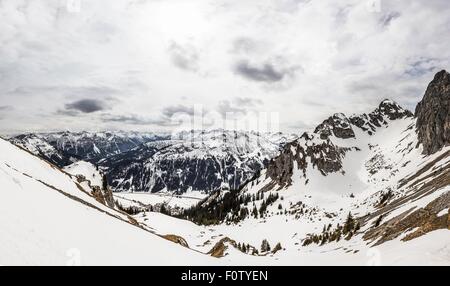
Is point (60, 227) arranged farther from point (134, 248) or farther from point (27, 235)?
point (134, 248)

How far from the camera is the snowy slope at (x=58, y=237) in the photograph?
709 inches

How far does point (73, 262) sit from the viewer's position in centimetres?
1881

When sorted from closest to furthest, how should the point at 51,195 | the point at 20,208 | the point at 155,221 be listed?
the point at 20,208 < the point at 51,195 < the point at 155,221

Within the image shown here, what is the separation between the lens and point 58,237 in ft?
69.3

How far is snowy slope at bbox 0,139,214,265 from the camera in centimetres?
1800

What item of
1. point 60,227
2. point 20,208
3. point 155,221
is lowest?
point 155,221
